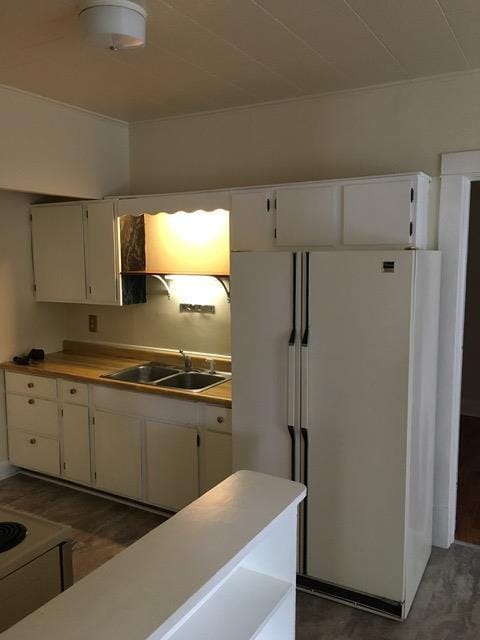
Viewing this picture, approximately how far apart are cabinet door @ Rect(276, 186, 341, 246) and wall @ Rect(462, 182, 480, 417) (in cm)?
295

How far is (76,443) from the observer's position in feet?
12.6

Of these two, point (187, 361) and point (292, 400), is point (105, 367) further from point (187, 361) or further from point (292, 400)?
point (292, 400)

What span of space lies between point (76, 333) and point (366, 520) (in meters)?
2.84

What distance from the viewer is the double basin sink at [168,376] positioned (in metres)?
3.70

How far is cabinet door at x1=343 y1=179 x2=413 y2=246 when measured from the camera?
275cm

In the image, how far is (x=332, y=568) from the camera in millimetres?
2707

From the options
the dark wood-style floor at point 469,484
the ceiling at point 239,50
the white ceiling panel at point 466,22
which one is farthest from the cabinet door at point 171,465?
the white ceiling panel at point 466,22

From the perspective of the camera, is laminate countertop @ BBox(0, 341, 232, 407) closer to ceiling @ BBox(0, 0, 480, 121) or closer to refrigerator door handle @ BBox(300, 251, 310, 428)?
refrigerator door handle @ BBox(300, 251, 310, 428)

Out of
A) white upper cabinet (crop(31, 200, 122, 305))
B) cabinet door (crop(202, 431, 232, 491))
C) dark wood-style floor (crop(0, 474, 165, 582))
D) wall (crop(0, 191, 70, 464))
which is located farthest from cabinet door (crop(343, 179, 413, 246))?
wall (crop(0, 191, 70, 464))

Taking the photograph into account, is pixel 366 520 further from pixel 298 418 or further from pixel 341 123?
pixel 341 123

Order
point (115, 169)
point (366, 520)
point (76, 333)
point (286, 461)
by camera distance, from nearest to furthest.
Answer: point (366, 520), point (286, 461), point (115, 169), point (76, 333)

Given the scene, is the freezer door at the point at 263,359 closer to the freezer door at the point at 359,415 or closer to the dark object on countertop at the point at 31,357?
the freezer door at the point at 359,415

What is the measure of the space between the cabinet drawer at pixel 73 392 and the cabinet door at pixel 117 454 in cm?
16

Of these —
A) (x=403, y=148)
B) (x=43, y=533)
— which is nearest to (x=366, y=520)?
(x=43, y=533)
